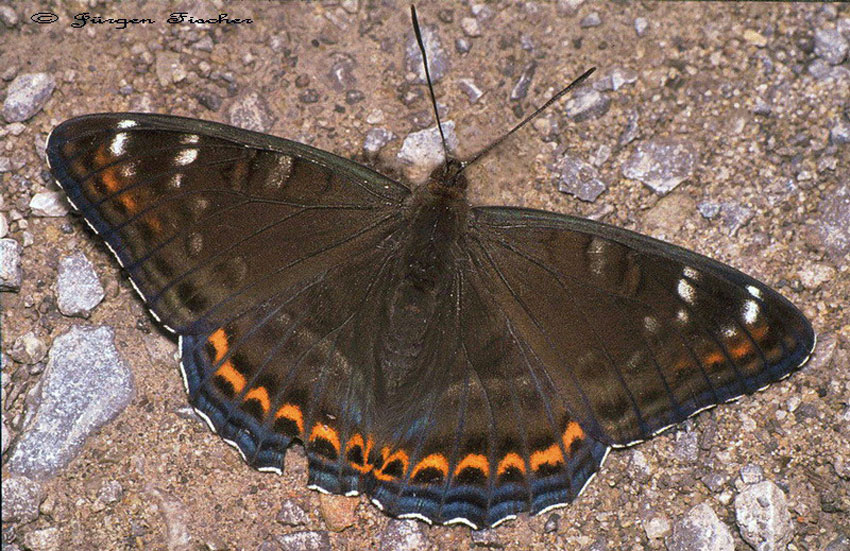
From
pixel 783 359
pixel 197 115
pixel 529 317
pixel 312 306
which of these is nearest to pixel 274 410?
pixel 312 306

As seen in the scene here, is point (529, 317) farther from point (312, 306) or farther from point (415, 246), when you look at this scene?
point (312, 306)

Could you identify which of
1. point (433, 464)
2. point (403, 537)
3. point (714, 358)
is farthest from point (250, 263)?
point (714, 358)

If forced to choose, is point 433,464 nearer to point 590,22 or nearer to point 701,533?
point 701,533

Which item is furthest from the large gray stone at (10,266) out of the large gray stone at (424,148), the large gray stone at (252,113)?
the large gray stone at (424,148)

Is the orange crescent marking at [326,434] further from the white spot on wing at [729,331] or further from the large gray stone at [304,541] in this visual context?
the white spot on wing at [729,331]

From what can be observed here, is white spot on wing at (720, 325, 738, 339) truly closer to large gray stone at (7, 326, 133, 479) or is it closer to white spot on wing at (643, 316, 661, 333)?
white spot on wing at (643, 316, 661, 333)

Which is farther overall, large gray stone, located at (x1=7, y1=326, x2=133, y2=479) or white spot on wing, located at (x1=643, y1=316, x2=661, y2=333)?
large gray stone, located at (x1=7, y1=326, x2=133, y2=479)

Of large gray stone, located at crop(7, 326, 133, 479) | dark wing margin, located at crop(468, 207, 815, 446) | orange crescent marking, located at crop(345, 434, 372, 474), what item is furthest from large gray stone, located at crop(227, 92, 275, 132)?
orange crescent marking, located at crop(345, 434, 372, 474)
